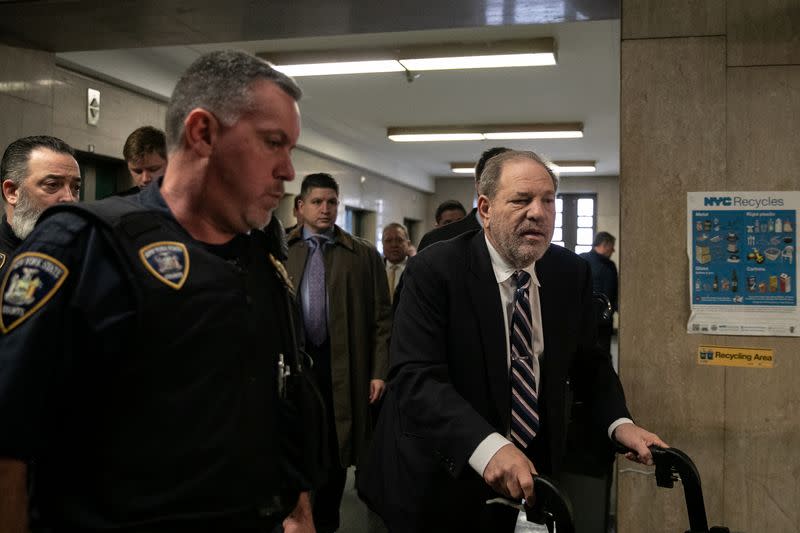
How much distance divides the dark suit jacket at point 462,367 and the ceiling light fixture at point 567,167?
→ 12152mm

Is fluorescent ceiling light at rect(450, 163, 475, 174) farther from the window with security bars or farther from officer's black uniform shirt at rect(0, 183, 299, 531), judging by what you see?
officer's black uniform shirt at rect(0, 183, 299, 531)

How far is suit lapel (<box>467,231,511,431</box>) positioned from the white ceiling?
14.4 ft

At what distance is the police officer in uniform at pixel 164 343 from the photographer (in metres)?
1.08

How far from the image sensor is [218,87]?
4.14 ft

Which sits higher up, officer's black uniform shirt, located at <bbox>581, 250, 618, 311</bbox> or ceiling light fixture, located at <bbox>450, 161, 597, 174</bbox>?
ceiling light fixture, located at <bbox>450, 161, 597, 174</bbox>

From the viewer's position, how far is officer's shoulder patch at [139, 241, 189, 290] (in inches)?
45.0

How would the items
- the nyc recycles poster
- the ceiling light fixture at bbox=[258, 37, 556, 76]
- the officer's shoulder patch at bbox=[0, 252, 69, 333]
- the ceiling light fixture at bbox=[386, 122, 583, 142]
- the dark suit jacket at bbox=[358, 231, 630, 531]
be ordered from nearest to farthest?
1. the officer's shoulder patch at bbox=[0, 252, 69, 333]
2. the dark suit jacket at bbox=[358, 231, 630, 531]
3. the nyc recycles poster
4. the ceiling light fixture at bbox=[258, 37, 556, 76]
5. the ceiling light fixture at bbox=[386, 122, 583, 142]

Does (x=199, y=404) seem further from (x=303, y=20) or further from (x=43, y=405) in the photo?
(x=303, y=20)

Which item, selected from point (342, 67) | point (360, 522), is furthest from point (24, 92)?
point (360, 522)

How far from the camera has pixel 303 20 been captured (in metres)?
4.18

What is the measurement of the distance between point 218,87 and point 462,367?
1.09m

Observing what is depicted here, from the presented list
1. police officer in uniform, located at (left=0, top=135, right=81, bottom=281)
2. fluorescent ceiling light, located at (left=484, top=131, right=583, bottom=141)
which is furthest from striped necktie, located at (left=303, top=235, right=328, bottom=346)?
fluorescent ceiling light, located at (left=484, top=131, right=583, bottom=141)

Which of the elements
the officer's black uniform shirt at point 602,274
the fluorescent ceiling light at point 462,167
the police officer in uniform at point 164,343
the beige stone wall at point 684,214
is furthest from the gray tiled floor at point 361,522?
the fluorescent ceiling light at point 462,167

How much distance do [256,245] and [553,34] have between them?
5.32 m
